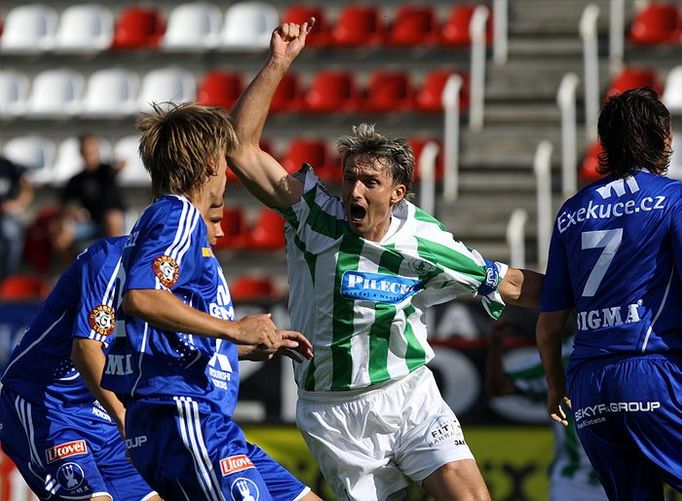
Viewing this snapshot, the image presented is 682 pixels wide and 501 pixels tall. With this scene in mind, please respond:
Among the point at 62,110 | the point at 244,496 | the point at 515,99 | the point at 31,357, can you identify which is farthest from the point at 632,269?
the point at 62,110

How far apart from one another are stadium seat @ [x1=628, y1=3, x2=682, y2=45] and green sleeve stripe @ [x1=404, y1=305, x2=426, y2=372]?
10067 millimetres

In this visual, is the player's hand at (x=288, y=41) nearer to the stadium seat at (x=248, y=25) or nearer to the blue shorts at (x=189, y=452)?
the blue shorts at (x=189, y=452)

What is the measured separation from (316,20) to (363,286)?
35.9ft

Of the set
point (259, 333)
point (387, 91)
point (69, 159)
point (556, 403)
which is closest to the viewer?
point (259, 333)

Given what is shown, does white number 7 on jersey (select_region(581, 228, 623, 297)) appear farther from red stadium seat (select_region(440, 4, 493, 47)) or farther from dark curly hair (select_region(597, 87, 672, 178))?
red stadium seat (select_region(440, 4, 493, 47))

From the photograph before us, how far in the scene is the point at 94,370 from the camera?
5.40 metres

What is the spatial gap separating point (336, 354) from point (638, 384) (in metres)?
1.39

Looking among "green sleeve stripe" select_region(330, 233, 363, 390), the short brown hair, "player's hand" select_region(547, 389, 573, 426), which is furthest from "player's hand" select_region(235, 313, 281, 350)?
"player's hand" select_region(547, 389, 573, 426)

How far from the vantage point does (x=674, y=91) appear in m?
14.2

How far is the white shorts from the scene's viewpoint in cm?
548

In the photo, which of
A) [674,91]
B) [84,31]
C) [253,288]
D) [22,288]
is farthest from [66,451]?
[84,31]

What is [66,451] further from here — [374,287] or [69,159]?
[69,159]

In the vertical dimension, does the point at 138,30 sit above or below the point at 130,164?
above

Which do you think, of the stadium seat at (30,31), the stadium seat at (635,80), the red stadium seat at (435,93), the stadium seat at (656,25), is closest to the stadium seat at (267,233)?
the red stadium seat at (435,93)
